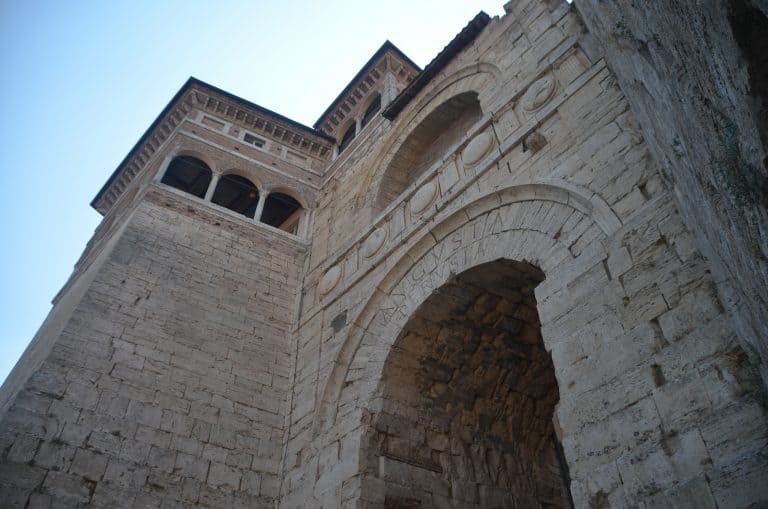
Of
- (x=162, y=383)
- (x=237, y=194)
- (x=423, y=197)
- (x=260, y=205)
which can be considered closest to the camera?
(x=162, y=383)

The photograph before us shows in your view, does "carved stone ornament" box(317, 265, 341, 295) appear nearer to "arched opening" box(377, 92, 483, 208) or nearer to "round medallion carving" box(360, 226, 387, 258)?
"round medallion carving" box(360, 226, 387, 258)

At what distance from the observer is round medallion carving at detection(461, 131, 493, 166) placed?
6559 millimetres

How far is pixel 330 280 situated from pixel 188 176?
4.97 m

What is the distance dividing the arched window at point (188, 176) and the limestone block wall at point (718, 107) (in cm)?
965

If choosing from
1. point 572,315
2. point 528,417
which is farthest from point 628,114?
point 528,417

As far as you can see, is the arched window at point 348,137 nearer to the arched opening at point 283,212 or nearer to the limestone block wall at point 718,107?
the arched opening at point 283,212

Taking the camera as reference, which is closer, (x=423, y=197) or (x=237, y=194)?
(x=423, y=197)

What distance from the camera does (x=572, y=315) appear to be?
4164 mm

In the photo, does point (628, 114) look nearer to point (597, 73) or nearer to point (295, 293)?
point (597, 73)

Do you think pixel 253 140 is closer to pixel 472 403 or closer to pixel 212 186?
pixel 212 186

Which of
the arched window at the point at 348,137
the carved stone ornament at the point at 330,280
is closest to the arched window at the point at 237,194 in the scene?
the arched window at the point at 348,137

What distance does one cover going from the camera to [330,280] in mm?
8062

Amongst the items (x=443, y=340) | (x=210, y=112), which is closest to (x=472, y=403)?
(x=443, y=340)

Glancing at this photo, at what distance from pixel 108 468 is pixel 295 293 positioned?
12.0 ft
